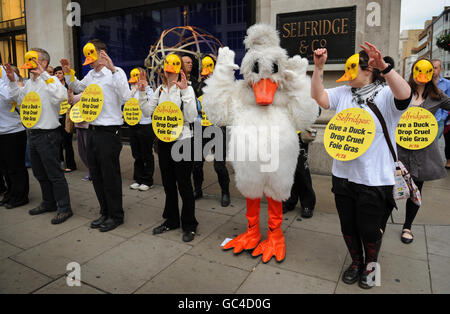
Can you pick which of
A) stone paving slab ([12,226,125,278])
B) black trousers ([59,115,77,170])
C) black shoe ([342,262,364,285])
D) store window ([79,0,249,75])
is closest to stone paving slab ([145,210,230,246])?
stone paving slab ([12,226,125,278])

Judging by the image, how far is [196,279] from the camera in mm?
2908

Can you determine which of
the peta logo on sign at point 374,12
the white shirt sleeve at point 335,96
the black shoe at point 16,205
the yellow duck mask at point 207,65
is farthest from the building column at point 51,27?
the white shirt sleeve at point 335,96

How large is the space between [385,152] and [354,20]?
162 inches

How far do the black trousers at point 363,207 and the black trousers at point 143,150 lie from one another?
12.4 feet

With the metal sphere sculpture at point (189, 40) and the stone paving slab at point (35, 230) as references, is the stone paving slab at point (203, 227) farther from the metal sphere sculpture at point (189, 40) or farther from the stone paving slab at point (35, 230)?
the metal sphere sculpture at point (189, 40)

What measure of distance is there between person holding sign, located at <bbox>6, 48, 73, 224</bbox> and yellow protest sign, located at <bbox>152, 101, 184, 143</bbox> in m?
1.50

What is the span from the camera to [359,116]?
8.48 feet

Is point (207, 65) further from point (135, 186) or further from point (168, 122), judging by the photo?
point (135, 186)

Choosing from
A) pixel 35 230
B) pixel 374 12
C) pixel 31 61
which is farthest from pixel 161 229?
pixel 374 12

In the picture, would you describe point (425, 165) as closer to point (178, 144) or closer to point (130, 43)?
point (178, 144)

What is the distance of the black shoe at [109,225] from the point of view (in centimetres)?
400

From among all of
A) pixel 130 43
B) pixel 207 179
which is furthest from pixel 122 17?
pixel 207 179

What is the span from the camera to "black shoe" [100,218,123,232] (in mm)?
4003

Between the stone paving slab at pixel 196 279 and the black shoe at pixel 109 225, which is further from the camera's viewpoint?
the black shoe at pixel 109 225
